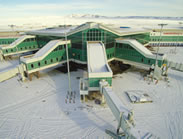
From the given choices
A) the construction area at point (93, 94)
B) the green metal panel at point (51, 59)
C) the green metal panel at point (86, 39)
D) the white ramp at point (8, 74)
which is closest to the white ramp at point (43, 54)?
the construction area at point (93, 94)

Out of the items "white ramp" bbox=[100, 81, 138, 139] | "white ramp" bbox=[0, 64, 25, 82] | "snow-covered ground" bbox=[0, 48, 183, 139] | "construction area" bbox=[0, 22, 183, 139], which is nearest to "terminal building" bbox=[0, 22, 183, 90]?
"construction area" bbox=[0, 22, 183, 139]

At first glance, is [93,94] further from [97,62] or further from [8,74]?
[8,74]

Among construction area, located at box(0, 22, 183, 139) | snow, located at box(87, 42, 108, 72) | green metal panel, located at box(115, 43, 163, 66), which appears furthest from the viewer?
green metal panel, located at box(115, 43, 163, 66)

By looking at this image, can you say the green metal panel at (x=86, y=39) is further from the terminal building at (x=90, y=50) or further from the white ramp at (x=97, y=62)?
the white ramp at (x=97, y=62)

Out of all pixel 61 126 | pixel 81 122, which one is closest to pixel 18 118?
pixel 61 126

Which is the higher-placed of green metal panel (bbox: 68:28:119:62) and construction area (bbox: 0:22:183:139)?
green metal panel (bbox: 68:28:119:62)

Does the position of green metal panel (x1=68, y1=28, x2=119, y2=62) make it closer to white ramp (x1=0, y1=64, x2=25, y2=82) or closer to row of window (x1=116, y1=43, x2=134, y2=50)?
row of window (x1=116, y1=43, x2=134, y2=50)

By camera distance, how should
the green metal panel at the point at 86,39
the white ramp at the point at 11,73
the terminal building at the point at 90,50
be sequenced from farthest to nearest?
the green metal panel at the point at 86,39, the white ramp at the point at 11,73, the terminal building at the point at 90,50

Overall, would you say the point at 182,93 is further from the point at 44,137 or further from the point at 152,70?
the point at 44,137
